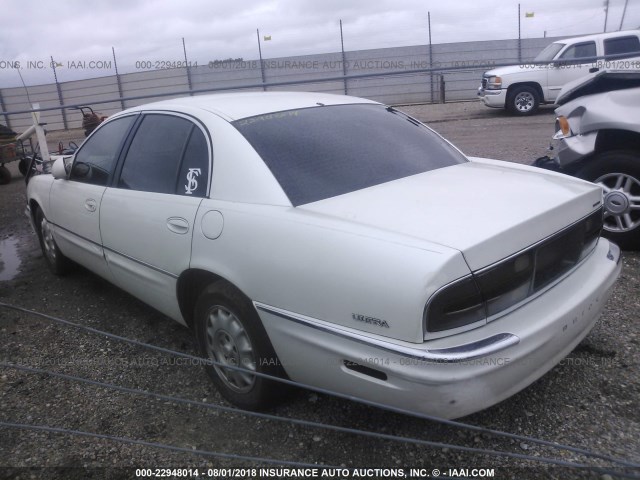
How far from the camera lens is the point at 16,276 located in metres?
5.22

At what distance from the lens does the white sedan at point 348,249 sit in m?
2.00

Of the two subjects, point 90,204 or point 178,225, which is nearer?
point 178,225

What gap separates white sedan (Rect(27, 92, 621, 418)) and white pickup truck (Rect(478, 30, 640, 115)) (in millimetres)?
11027

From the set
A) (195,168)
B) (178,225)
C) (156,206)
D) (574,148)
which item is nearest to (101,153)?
(156,206)

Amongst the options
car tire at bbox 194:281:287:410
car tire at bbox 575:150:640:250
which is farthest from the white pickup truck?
car tire at bbox 194:281:287:410

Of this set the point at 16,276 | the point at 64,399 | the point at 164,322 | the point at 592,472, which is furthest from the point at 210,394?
the point at 16,276

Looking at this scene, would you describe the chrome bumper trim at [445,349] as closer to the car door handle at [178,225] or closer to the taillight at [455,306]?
the taillight at [455,306]

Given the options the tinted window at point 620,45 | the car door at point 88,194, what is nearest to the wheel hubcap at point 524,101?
the tinted window at point 620,45

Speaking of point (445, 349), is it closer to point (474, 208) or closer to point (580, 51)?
point (474, 208)

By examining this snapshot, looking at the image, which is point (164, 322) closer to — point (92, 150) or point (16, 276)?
point (92, 150)

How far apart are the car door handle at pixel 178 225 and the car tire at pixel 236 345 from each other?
1.10ft

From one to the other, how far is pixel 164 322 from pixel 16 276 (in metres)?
2.21

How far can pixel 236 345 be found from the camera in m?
2.69

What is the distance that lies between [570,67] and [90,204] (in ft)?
41.0
